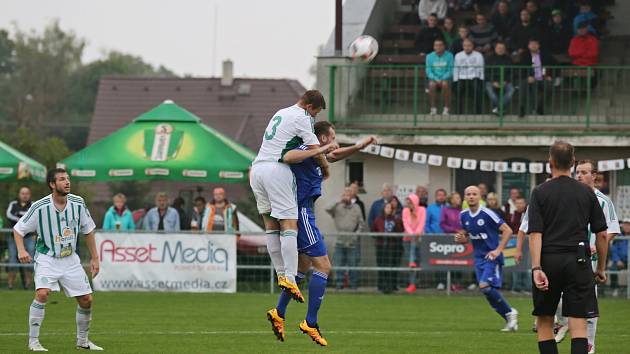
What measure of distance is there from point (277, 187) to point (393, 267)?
37.7 feet

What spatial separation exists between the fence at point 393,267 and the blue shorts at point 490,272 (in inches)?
253

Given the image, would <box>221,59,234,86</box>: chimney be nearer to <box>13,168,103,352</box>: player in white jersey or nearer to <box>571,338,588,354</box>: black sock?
<box>13,168,103,352</box>: player in white jersey

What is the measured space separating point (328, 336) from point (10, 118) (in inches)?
3029

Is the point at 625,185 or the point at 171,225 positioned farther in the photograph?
the point at 625,185

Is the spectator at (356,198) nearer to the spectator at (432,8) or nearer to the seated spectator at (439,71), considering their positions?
the seated spectator at (439,71)

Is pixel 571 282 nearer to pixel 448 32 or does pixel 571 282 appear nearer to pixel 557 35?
pixel 557 35

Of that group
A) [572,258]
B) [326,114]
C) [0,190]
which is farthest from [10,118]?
[572,258]

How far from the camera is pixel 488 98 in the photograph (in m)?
26.3

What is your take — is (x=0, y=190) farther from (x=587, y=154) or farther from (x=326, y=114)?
(x=587, y=154)

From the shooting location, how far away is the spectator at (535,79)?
25.7 m

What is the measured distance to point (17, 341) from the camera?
1341 cm

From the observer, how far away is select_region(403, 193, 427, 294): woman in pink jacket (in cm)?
2294

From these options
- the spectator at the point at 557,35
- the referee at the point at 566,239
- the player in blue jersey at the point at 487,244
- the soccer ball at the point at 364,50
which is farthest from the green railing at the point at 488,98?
the referee at the point at 566,239

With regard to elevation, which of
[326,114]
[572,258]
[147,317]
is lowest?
[147,317]
